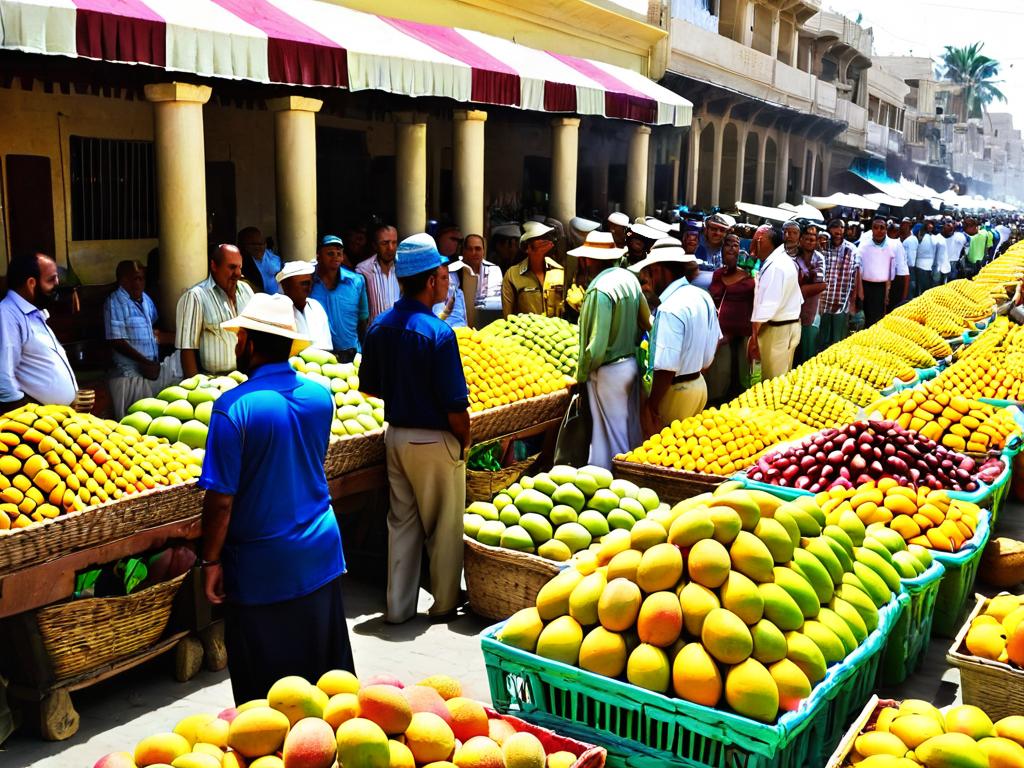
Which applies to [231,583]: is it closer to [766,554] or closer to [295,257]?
[766,554]

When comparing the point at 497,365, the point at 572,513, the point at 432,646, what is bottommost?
the point at 432,646

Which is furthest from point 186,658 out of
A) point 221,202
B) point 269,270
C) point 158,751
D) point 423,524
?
point 221,202

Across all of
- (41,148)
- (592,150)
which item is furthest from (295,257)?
(592,150)

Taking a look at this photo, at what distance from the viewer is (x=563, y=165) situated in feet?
47.0

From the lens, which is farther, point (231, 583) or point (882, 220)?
point (882, 220)

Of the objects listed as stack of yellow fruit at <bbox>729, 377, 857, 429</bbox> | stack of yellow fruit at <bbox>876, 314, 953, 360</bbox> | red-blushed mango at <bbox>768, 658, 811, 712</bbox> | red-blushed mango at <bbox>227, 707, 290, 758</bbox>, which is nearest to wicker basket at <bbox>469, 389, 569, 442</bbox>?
stack of yellow fruit at <bbox>729, 377, 857, 429</bbox>

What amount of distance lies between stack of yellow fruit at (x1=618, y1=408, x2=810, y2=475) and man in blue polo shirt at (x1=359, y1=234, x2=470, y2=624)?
1490mm

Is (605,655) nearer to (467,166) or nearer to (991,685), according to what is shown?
(991,685)

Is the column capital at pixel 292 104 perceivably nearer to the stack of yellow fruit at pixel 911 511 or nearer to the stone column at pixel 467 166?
the stone column at pixel 467 166

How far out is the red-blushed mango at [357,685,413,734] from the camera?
2490 mm

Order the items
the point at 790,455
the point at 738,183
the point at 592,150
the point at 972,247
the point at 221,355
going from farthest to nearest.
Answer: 1. the point at 738,183
2. the point at 972,247
3. the point at 592,150
4. the point at 221,355
5. the point at 790,455

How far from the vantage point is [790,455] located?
5.97m

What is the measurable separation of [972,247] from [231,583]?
22832 mm

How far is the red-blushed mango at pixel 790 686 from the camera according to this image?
10.1 ft
